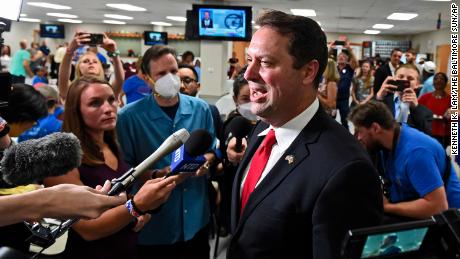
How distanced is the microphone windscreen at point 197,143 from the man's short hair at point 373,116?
1255 mm

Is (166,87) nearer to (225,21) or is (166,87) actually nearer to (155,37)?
(225,21)

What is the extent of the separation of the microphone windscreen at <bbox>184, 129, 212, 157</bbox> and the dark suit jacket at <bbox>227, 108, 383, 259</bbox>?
0.30 metres

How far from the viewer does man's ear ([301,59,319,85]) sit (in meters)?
1.29

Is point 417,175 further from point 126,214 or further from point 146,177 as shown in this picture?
point 126,214

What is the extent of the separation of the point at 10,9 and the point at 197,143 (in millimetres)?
715

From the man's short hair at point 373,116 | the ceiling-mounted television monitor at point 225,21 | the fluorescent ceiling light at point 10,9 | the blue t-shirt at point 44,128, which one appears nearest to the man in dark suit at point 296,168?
the fluorescent ceiling light at point 10,9

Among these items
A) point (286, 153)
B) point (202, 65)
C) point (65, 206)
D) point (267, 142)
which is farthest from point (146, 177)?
point (202, 65)

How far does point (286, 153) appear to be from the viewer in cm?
126

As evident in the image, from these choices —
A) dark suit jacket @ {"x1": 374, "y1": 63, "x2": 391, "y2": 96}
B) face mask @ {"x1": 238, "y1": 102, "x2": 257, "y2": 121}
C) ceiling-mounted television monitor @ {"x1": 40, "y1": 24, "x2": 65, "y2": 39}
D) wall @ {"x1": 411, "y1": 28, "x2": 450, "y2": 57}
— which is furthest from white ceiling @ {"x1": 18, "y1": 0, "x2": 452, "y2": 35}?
face mask @ {"x1": 238, "y1": 102, "x2": 257, "y2": 121}

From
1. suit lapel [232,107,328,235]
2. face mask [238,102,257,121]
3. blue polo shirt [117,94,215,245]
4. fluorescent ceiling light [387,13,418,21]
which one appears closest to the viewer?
suit lapel [232,107,328,235]

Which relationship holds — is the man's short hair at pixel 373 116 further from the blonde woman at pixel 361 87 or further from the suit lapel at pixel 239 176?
the blonde woman at pixel 361 87

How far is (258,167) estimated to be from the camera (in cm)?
139

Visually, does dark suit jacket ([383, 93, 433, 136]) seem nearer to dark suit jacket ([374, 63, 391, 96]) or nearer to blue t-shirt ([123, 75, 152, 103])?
dark suit jacket ([374, 63, 391, 96])

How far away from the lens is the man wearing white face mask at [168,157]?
2.06 meters
